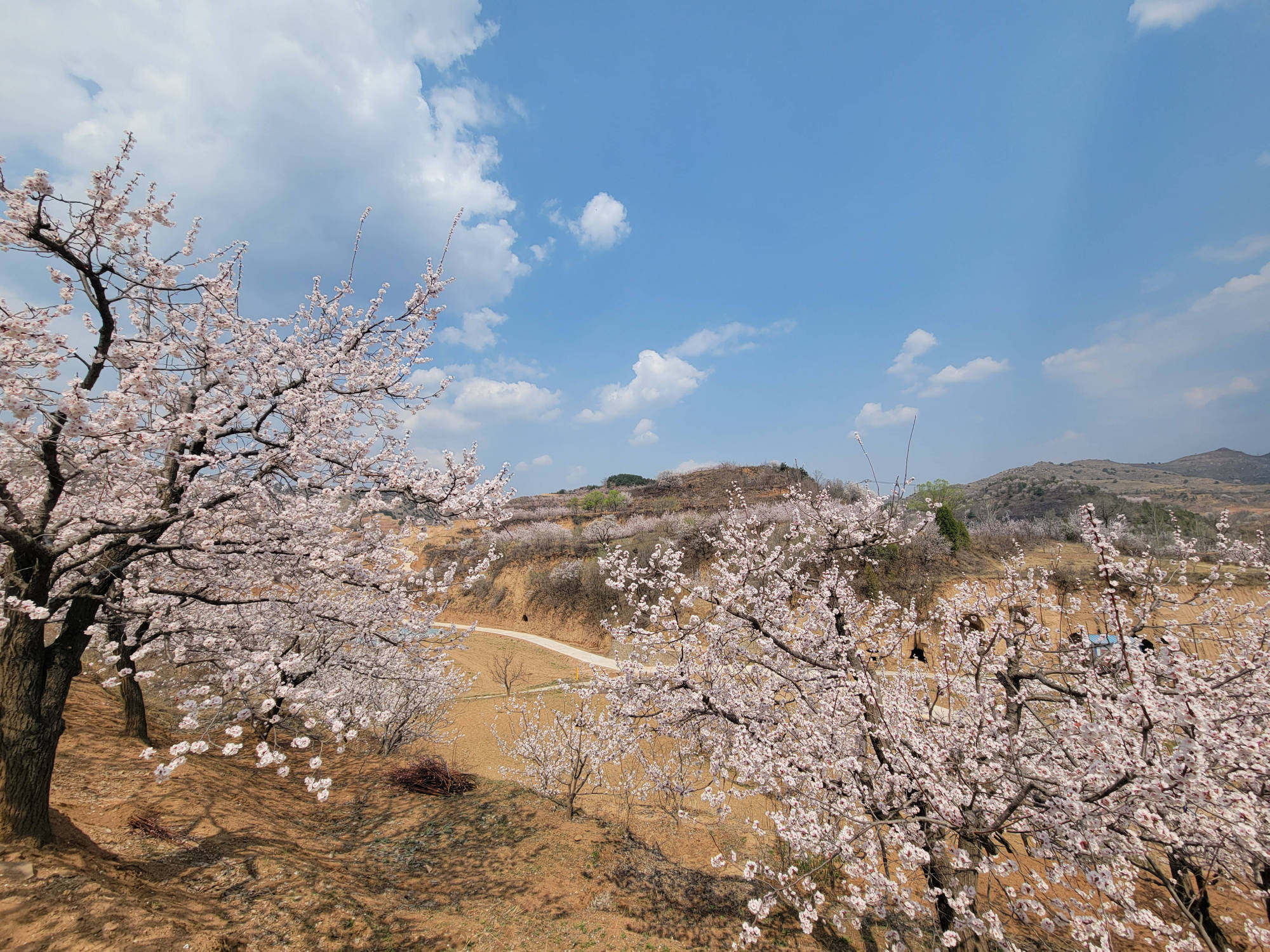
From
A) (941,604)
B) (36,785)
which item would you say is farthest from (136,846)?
(941,604)

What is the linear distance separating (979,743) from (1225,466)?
114 meters

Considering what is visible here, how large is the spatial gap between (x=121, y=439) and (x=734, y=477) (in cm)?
4681

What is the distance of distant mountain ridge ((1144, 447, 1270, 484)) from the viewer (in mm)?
67750

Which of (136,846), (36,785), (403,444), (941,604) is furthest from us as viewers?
(403,444)

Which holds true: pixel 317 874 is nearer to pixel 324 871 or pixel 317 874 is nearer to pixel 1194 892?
pixel 324 871

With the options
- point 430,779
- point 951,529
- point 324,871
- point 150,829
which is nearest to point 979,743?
point 324,871

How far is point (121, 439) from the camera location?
361 centimetres

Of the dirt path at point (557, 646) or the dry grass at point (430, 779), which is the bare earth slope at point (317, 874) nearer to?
the dry grass at point (430, 779)

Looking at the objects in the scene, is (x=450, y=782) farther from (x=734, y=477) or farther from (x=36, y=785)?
(x=734, y=477)

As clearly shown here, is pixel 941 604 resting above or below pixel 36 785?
above

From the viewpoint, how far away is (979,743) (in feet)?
13.5

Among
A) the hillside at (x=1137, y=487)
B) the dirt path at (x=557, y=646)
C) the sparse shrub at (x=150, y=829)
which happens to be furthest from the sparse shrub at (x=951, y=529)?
the sparse shrub at (x=150, y=829)

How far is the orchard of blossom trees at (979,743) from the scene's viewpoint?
2.95 m

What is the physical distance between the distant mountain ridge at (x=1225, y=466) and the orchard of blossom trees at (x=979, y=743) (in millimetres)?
93739
